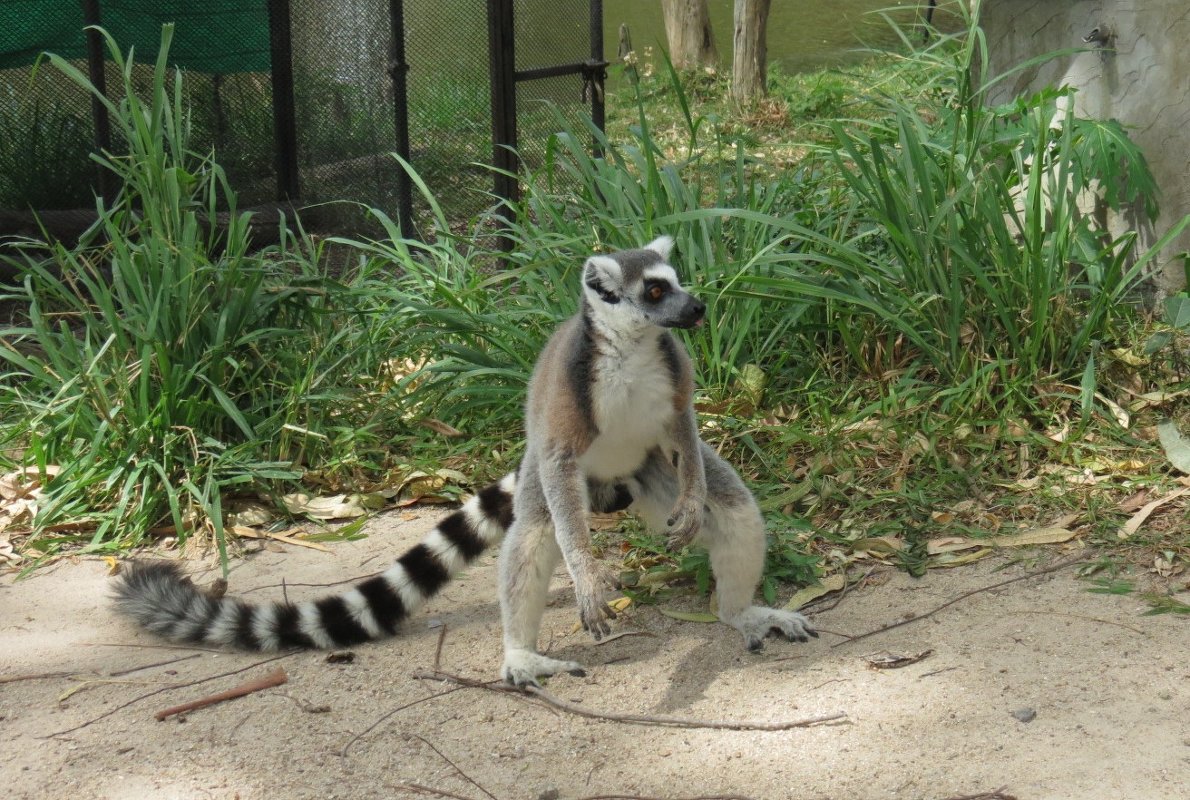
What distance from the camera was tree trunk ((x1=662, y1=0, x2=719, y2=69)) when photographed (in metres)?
11.7

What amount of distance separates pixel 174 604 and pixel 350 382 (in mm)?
1653

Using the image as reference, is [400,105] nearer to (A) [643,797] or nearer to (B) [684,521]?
(B) [684,521]

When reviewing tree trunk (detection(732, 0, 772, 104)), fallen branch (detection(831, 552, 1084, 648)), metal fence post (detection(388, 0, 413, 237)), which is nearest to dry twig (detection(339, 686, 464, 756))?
fallen branch (detection(831, 552, 1084, 648))

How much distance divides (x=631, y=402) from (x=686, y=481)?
0.27 m

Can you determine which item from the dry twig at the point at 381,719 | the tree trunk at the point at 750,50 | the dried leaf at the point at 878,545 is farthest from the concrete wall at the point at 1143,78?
the tree trunk at the point at 750,50

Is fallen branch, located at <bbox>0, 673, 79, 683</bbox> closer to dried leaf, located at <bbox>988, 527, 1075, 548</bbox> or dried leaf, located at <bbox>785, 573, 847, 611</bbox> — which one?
dried leaf, located at <bbox>785, 573, 847, 611</bbox>

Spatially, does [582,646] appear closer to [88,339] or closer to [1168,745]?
[1168,745]

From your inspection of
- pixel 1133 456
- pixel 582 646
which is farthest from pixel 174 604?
pixel 1133 456

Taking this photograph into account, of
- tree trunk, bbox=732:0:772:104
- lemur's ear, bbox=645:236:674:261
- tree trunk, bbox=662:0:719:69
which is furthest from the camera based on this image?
tree trunk, bbox=662:0:719:69

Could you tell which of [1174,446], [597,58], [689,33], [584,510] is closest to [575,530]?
[584,510]

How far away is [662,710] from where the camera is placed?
9.57ft

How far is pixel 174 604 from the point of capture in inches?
130

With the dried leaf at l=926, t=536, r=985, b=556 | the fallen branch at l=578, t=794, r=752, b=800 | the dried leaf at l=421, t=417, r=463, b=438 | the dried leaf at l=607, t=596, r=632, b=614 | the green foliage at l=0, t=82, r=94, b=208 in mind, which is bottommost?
the fallen branch at l=578, t=794, r=752, b=800

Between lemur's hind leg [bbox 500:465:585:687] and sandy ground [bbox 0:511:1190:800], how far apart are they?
2.9 inches
